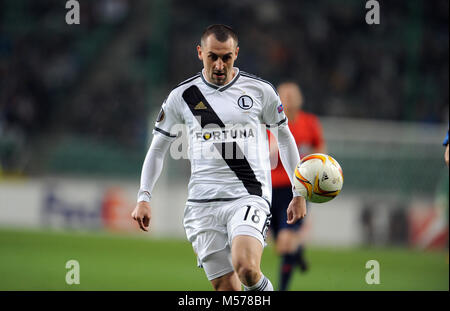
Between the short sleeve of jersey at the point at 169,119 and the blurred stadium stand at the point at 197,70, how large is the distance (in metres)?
10.5

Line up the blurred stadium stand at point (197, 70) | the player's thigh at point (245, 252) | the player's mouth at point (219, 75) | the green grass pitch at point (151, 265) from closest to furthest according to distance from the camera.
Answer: the player's thigh at point (245, 252), the player's mouth at point (219, 75), the green grass pitch at point (151, 265), the blurred stadium stand at point (197, 70)

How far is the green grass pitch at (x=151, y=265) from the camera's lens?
9047mm

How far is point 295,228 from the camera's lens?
8492mm

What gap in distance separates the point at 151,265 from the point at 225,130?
620cm

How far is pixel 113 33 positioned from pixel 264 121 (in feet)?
53.4

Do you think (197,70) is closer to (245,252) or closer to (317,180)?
(317,180)

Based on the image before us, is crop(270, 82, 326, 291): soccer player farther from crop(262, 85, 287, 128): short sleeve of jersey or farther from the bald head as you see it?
crop(262, 85, 287, 128): short sleeve of jersey

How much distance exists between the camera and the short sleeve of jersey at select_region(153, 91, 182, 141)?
5621mm

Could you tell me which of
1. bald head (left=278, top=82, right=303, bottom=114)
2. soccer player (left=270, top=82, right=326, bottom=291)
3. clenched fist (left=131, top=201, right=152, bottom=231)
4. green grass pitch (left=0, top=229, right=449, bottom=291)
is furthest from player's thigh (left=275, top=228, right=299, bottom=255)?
clenched fist (left=131, top=201, right=152, bottom=231)

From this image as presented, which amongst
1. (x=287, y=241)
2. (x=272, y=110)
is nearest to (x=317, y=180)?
(x=272, y=110)

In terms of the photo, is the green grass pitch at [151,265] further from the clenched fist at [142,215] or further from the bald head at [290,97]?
the clenched fist at [142,215]

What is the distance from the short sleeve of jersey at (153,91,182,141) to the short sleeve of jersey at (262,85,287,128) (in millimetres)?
637

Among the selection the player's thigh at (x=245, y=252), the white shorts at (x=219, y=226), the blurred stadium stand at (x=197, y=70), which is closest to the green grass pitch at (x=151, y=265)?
the blurred stadium stand at (x=197, y=70)
